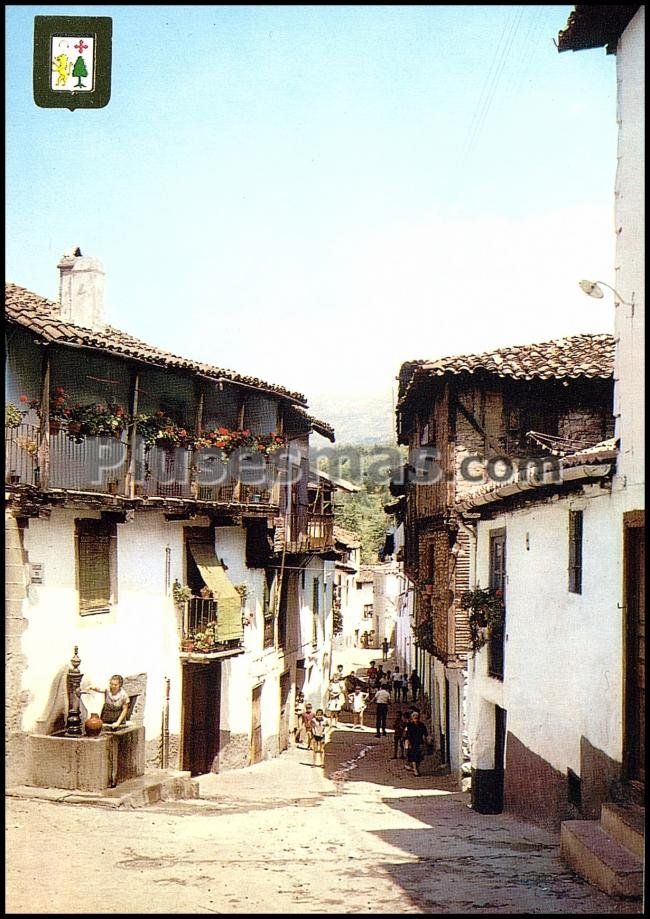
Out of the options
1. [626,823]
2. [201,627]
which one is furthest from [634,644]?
[201,627]

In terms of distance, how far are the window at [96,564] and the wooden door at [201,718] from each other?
3638mm

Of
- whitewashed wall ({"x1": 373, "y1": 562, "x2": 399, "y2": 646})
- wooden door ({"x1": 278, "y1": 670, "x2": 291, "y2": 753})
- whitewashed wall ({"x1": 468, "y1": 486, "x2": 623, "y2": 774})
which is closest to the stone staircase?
whitewashed wall ({"x1": 468, "y1": 486, "x2": 623, "y2": 774})

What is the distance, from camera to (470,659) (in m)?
18.9

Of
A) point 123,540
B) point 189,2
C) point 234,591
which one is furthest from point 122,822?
point 189,2

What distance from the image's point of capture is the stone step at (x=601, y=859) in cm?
778

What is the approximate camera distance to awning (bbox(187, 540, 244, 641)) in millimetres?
19641

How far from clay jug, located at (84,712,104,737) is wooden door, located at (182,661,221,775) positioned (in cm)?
519

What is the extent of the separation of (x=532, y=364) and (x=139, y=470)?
8.37m

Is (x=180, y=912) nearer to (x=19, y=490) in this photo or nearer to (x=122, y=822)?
(x=122, y=822)

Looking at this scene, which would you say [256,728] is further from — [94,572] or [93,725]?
[93,725]

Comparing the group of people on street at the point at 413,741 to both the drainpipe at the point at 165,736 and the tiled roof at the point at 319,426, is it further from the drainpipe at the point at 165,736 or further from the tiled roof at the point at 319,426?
the tiled roof at the point at 319,426

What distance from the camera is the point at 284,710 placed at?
1057 inches

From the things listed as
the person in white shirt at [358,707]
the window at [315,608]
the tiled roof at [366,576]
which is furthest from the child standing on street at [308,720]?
the tiled roof at [366,576]

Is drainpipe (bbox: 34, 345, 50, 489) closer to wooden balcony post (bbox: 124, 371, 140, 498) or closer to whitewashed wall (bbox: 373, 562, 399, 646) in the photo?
wooden balcony post (bbox: 124, 371, 140, 498)
